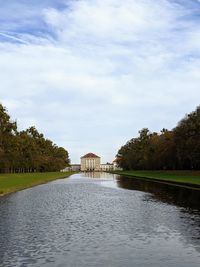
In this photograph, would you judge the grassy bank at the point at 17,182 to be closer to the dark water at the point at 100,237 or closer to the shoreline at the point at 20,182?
the shoreline at the point at 20,182

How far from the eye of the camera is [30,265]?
11.9 metres

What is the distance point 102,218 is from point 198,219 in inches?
181

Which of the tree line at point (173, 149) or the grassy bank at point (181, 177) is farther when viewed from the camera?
the tree line at point (173, 149)

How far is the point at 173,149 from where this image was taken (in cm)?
11719

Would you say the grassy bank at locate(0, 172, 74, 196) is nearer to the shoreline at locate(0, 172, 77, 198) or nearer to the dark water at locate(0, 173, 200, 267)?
the shoreline at locate(0, 172, 77, 198)

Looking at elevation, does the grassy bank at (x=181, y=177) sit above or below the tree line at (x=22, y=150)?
below

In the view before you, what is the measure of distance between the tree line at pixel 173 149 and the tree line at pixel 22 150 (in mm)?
33553

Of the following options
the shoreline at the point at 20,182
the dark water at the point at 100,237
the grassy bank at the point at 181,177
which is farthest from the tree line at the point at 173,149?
the dark water at the point at 100,237

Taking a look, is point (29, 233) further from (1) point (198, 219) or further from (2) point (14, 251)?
(1) point (198, 219)

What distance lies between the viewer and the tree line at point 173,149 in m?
94.8

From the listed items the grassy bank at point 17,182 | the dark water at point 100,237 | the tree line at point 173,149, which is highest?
the tree line at point 173,149

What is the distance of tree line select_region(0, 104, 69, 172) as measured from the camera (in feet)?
312

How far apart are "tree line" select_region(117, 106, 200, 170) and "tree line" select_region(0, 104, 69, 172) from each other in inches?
1321

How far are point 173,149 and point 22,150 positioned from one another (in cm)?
4150
